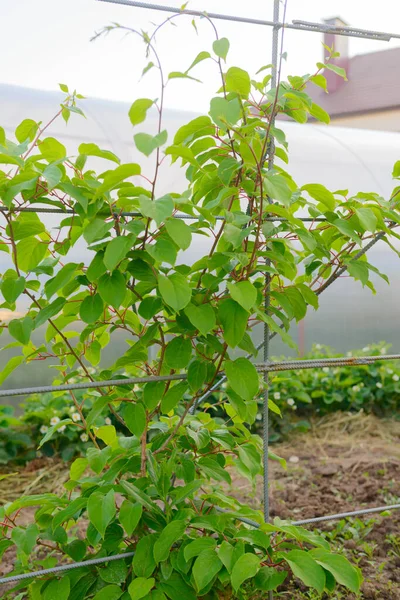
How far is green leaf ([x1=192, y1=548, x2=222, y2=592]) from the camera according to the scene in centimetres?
101

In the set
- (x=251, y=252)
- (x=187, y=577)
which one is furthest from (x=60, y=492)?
(x=251, y=252)

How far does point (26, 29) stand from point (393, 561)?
133 inches

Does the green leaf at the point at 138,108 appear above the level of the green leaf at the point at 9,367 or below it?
above

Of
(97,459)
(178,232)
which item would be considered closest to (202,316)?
(178,232)

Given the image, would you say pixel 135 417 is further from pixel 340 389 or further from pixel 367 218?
pixel 340 389

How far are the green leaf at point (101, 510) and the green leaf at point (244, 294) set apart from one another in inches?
14.5

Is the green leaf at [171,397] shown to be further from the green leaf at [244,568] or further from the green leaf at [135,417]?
the green leaf at [244,568]

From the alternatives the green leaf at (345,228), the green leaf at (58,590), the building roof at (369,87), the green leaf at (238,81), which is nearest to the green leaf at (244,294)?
the green leaf at (345,228)

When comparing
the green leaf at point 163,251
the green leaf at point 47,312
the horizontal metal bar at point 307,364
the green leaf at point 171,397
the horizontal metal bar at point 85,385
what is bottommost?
the green leaf at point 171,397

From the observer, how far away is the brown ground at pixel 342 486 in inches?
66.9

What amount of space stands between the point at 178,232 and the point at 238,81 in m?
0.29

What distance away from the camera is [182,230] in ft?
3.17

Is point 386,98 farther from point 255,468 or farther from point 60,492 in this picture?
point 255,468

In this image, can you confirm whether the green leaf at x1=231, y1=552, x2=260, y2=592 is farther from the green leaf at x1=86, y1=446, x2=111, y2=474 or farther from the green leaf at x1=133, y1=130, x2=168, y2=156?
the green leaf at x1=133, y1=130, x2=168, y2=156
